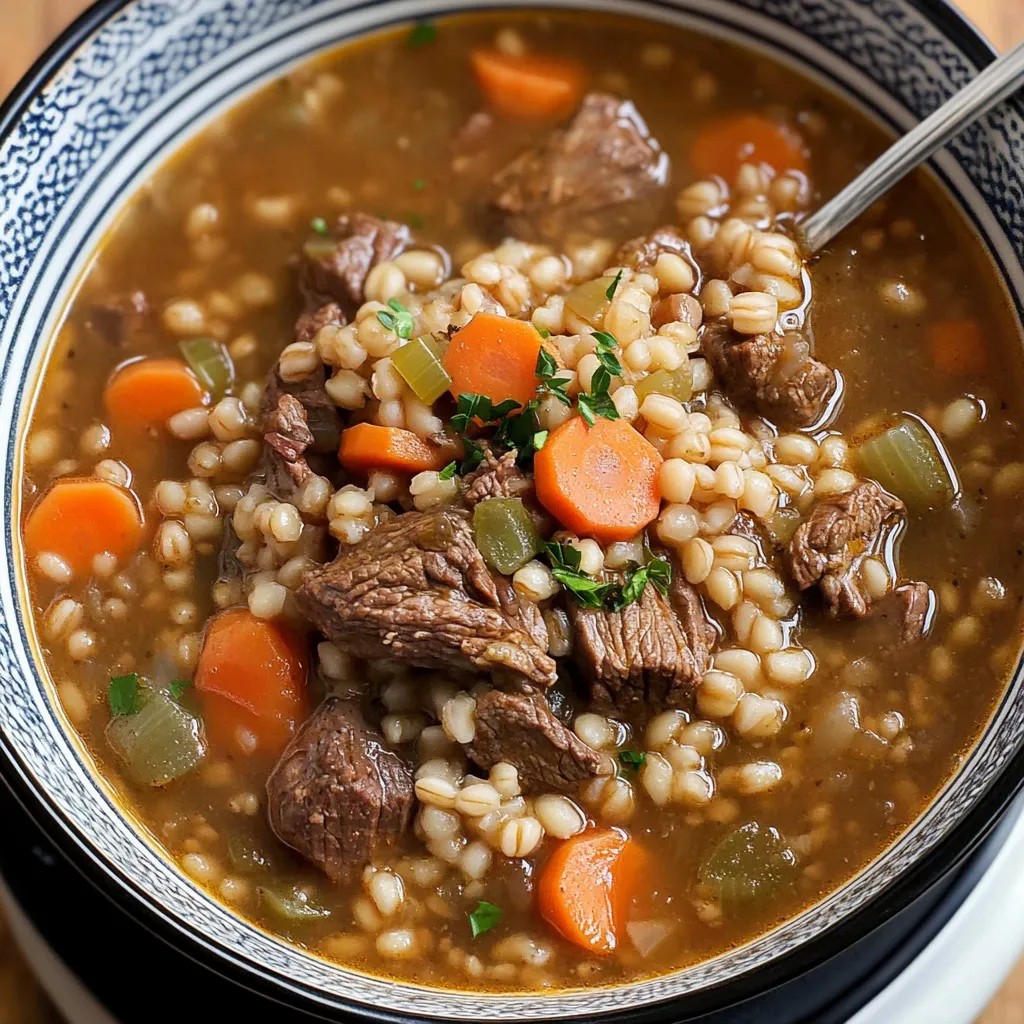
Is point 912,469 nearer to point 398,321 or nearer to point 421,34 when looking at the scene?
point 398,321

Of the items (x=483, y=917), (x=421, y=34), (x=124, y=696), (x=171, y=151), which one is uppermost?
(x=421, y=34)

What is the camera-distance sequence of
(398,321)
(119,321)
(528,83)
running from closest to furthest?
(398,321), (119,321), (528,83)

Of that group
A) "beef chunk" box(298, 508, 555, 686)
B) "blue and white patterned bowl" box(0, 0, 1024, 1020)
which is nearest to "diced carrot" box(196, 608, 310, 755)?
"beef chunk" box(298, 508, 555, 686)

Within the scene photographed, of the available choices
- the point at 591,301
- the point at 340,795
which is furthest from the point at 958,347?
the point at 340,795

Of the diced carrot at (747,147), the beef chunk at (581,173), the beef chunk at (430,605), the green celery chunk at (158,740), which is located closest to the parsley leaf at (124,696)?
the green celery chunk at (158,740)

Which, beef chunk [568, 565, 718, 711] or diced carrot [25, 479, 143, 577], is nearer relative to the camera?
beef chunk [568, 565, 718, 711]

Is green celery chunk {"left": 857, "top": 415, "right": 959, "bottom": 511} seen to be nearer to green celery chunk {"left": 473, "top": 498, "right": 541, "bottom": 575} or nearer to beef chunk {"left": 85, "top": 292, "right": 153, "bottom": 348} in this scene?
green celery chunk {"left": 473, "top": 498, "right": 541, "bottom": 575}

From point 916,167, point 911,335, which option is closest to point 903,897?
point 911,335
